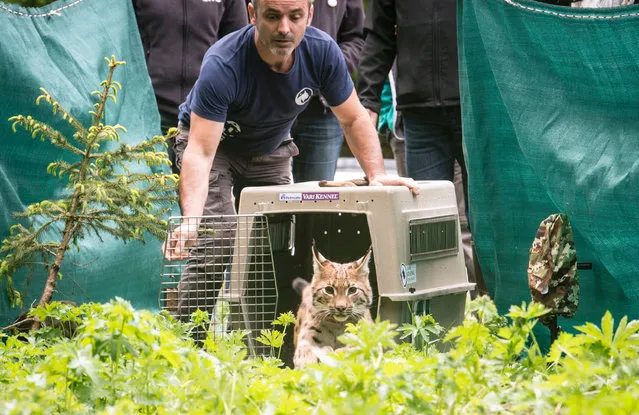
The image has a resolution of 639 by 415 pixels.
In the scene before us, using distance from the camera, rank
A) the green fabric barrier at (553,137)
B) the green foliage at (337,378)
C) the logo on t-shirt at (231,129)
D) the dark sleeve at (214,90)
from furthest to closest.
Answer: the logo on t-shirt at (231,129) < the dark sleeve at (214,90) < the green fabric barrier at (553,137) < the green foliage at (337,378)

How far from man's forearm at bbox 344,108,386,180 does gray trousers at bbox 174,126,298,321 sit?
485mm

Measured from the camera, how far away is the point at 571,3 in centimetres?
477

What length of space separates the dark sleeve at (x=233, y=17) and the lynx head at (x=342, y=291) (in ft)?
7.47

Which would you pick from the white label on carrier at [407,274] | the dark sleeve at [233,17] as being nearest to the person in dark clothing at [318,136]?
the dark sleeve at [233,17]

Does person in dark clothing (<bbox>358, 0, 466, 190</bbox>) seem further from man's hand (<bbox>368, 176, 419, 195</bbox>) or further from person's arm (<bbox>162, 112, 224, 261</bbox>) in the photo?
person's arm (<bbox>162, 112, 224, 261</bbox>)

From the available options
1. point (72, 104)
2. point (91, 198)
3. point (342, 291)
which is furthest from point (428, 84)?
point (91, 198)

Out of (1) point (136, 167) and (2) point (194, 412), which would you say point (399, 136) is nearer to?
(1) point (136, 167)

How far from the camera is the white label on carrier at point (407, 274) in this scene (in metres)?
4.65

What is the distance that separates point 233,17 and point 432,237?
7.80 feet

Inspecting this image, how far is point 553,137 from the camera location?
446 centimetres

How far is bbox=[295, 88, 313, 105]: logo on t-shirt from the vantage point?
5.45 metres

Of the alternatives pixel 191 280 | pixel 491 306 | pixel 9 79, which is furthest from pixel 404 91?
pixel 491 306

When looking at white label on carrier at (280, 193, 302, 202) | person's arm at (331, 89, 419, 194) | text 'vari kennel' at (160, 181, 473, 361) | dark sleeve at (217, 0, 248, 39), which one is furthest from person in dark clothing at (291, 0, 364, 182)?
white label on carrier at (280, 193, 302, 202)

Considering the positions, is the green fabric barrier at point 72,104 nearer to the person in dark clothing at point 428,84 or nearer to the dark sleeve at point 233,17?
the dark sleeve at point 233,17
